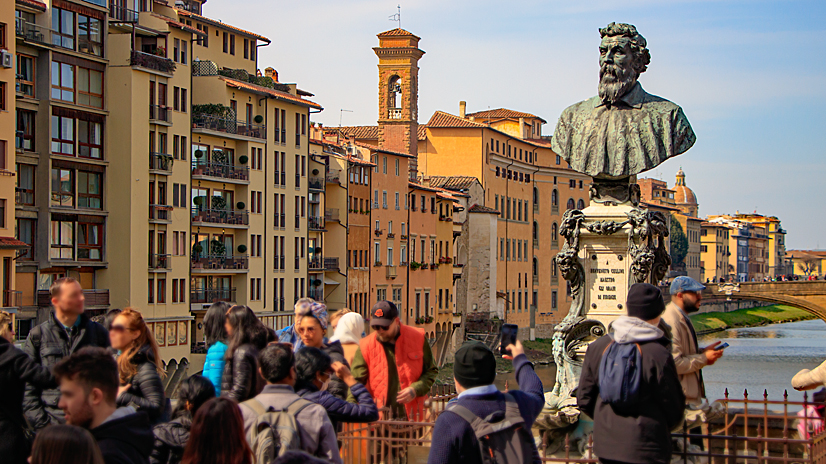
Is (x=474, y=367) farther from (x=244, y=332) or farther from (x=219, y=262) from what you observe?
(x=219, y=262)

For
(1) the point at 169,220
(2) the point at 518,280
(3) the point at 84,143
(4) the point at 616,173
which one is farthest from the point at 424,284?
(4) the point at 616,173

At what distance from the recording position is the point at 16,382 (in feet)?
23.7

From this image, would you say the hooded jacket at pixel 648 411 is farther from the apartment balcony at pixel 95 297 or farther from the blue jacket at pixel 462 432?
the apartment balcony at pixel 95 297

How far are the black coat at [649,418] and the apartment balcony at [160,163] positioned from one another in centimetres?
4047

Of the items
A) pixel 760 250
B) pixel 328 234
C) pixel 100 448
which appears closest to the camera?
pixel 100 448

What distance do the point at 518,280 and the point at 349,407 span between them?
83.4 m

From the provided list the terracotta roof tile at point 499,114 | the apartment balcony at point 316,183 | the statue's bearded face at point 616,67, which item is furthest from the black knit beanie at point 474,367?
the terracotta roof tile at point 499,114

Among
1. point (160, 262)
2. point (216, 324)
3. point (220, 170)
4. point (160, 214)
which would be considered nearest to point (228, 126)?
point (220, 170)

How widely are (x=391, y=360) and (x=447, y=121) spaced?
76.2 m

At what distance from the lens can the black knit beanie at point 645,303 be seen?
23.1 feet

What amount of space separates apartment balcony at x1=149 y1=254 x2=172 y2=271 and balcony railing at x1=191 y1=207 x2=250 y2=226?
10.4ft

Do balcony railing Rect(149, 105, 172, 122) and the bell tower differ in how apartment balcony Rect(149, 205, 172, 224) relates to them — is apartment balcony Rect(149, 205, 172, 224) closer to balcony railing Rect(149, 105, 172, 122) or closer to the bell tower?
balcony railing Rect(149, 105, 172, 122)

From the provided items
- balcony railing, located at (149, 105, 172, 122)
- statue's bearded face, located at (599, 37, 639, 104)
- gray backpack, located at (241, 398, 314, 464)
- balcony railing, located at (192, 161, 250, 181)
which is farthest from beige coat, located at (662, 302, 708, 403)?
balcony railing, located at (192, 161, 250, 181)

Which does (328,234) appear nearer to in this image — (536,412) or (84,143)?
(84,143)
